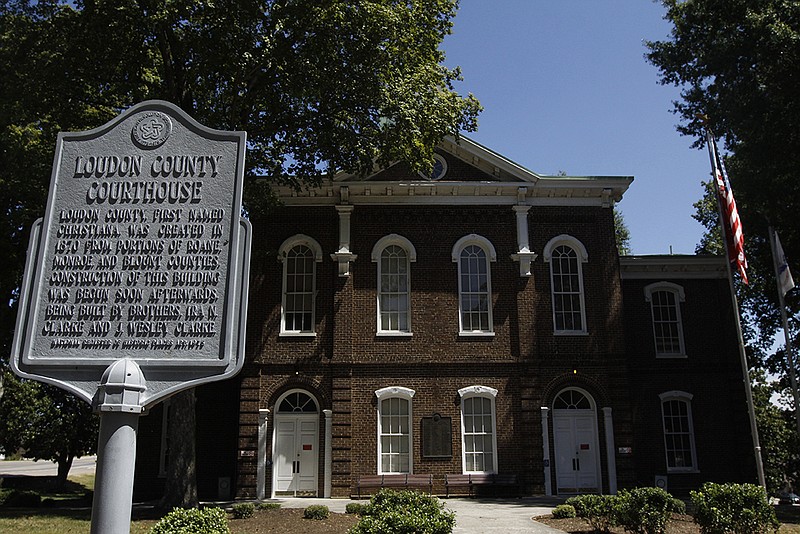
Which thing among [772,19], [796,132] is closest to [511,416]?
[796,132]

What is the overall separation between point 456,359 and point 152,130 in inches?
610

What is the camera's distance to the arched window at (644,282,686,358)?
2355 centimetres

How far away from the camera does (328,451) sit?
20.6m

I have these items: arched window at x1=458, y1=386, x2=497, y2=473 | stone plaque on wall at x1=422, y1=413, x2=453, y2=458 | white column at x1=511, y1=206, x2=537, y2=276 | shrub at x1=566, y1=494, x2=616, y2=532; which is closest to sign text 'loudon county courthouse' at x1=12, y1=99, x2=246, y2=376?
shrub at x1=566, y1=494, x2=616, y2=532

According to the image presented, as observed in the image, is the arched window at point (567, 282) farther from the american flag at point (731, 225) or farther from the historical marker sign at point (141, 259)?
the historical marker sign at point (141, 259)

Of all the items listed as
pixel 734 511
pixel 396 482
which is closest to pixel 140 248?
pixel 734 511

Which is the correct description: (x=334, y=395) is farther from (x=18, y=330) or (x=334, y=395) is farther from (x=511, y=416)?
(x=18, y=330)

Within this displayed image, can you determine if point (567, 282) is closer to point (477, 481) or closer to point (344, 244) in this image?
point (477, 481)

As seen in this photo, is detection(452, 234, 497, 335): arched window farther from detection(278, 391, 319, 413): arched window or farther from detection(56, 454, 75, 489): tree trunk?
detection(56, 454, 75, 489): tree trunk

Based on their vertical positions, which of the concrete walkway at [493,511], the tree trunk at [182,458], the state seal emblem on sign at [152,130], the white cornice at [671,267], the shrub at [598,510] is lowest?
the concrete walkway at [493,511]

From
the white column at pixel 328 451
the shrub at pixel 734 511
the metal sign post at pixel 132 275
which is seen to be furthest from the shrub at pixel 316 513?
the metal sign post at pixel 132 275

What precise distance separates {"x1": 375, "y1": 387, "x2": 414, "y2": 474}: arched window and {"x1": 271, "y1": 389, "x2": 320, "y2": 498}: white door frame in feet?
6.35

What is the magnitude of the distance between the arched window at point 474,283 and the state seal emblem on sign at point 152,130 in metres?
15.6

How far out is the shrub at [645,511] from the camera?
1224cm
